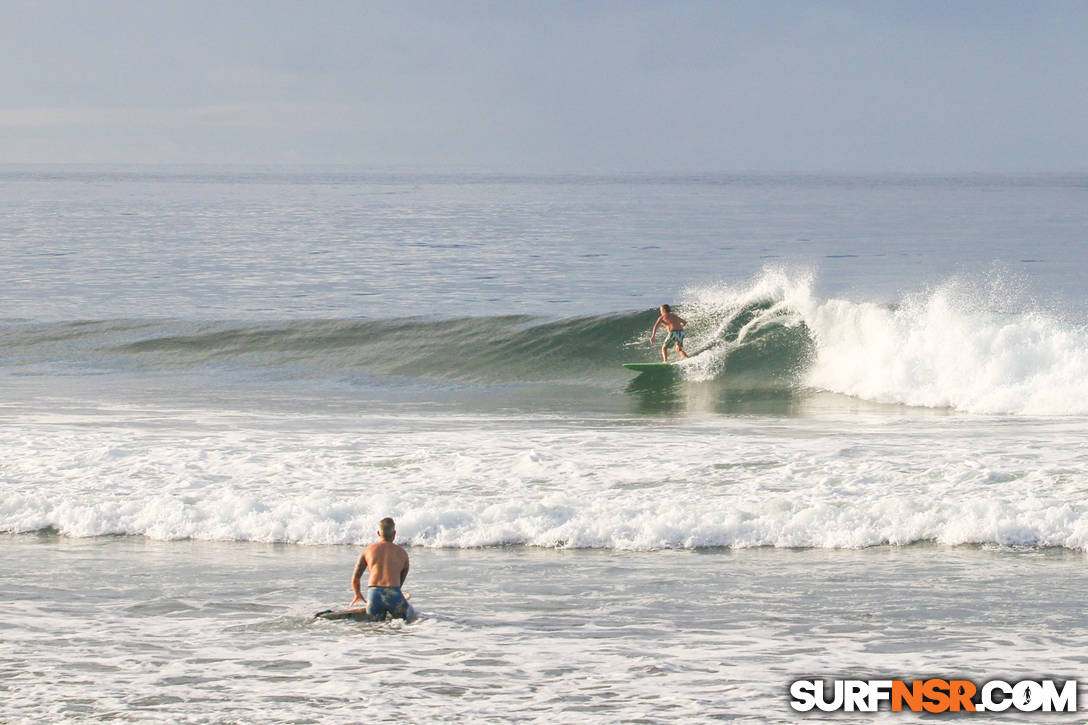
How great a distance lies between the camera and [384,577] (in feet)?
28.8

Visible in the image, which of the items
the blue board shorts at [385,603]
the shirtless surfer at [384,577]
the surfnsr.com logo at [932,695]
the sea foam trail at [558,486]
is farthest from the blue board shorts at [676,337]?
the surfnsr.com logo at [932,695]

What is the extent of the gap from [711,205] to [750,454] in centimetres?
10061

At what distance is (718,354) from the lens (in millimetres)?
23516

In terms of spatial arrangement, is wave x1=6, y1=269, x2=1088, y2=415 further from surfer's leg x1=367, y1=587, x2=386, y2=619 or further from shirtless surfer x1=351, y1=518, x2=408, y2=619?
surfer's leg x1=367, y1=587, x2=386, y2=619

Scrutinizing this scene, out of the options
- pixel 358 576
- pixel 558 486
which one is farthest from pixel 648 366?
pixel 358 576

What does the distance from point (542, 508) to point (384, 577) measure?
3.26 m

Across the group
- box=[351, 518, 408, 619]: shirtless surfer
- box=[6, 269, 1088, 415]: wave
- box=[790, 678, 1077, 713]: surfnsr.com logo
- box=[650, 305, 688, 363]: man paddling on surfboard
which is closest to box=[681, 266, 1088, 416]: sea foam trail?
box=[6, 269, 1088, 415]: wave

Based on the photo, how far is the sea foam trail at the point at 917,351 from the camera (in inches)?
727

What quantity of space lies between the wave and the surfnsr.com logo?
10969 millimetres

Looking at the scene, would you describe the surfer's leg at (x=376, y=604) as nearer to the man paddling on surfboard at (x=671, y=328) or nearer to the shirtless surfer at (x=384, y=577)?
the shirtless surfer at (x=384, y=577)

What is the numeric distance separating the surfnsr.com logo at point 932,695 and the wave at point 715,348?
10969 mm

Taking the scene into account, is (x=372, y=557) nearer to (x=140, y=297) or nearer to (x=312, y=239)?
(x=140, y=297)

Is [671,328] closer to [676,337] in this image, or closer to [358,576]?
[676,337]

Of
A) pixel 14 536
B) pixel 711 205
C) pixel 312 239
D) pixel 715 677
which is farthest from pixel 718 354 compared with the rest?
pixel 711 205
